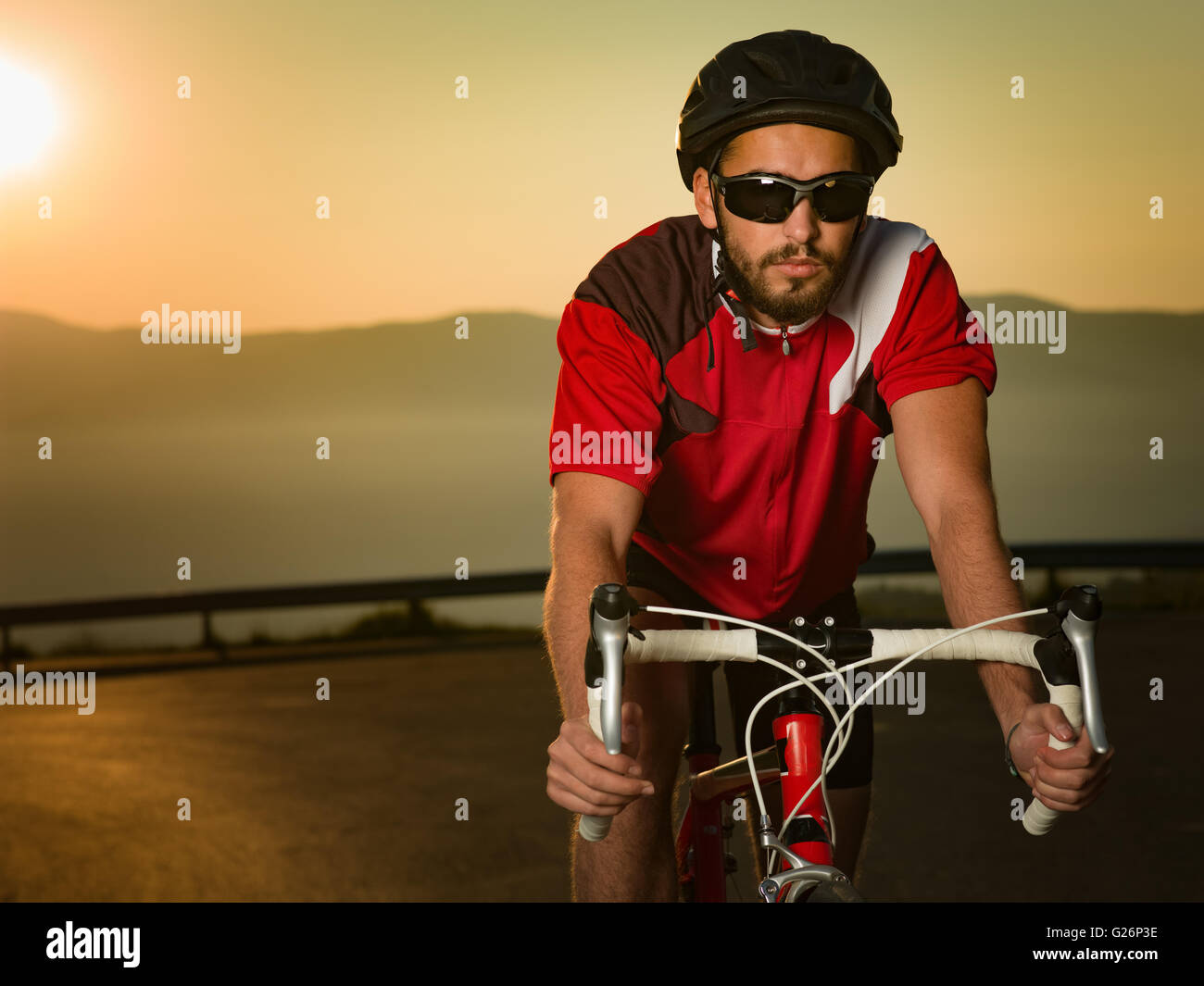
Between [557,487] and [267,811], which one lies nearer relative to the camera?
[557,487]

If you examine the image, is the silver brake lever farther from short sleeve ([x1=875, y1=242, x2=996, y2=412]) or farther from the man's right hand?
short sleeve ([x1=875, y1=242, x2=996, y2=412])

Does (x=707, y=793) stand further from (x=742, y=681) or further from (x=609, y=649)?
(x=609, y=649)

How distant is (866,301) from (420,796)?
422 centimetres

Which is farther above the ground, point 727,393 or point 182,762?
point 727,393

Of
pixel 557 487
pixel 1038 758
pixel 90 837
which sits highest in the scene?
pixel 557 487

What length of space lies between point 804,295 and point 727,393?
1.11 ft

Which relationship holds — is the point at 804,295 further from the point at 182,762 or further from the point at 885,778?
the point at 182,762

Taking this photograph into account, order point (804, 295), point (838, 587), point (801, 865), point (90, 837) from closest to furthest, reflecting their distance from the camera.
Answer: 1. point (801, 865)
2. point (804, 295)
3. point (838, 587)
4. point (90, 837)

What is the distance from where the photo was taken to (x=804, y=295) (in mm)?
2527

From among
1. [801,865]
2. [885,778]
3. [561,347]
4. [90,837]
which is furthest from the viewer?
[885,778]

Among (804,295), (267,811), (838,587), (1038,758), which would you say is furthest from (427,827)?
(1038,758)

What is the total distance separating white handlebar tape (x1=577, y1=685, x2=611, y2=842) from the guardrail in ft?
26.1

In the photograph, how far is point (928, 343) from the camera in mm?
2771

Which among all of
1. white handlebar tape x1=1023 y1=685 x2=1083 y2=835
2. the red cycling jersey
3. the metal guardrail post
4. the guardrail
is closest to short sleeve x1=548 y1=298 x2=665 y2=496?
the red cycling jersey
